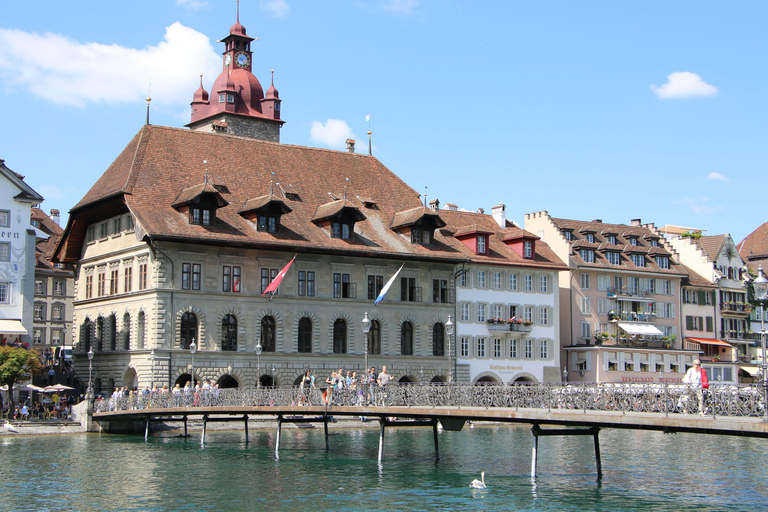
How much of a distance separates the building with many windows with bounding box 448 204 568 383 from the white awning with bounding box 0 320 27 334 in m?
25.7

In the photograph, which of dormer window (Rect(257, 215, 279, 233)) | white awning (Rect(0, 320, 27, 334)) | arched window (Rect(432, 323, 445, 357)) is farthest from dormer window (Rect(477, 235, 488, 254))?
white awning (Rect(0, 320, 27, 334))

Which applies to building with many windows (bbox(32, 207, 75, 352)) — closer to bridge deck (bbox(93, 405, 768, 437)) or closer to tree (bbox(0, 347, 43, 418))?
tree (bbox(0, 347, 43, 418))

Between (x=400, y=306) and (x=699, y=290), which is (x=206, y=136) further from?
(x=699, y=290)

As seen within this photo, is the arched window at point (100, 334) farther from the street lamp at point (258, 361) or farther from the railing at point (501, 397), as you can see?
the railing at point (501, 397)

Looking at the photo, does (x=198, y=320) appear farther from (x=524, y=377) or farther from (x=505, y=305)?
(x=524, y=377)

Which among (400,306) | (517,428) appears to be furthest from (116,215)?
(517,428)

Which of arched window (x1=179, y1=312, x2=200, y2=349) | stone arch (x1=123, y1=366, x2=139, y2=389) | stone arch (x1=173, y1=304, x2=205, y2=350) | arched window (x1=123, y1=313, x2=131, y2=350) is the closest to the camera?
stone arch (x1=173, y1=304, x2=205, y2=350)

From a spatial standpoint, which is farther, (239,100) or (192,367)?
(239,100)

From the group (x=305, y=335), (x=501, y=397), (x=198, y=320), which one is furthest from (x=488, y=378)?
(x=501, y=397)

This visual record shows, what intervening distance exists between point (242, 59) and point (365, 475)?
66.4 m

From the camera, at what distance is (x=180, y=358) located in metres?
57.7

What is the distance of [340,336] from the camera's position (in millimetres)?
63531

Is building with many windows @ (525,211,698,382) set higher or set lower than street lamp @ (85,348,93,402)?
higher

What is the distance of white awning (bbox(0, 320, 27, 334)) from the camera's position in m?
57.9
